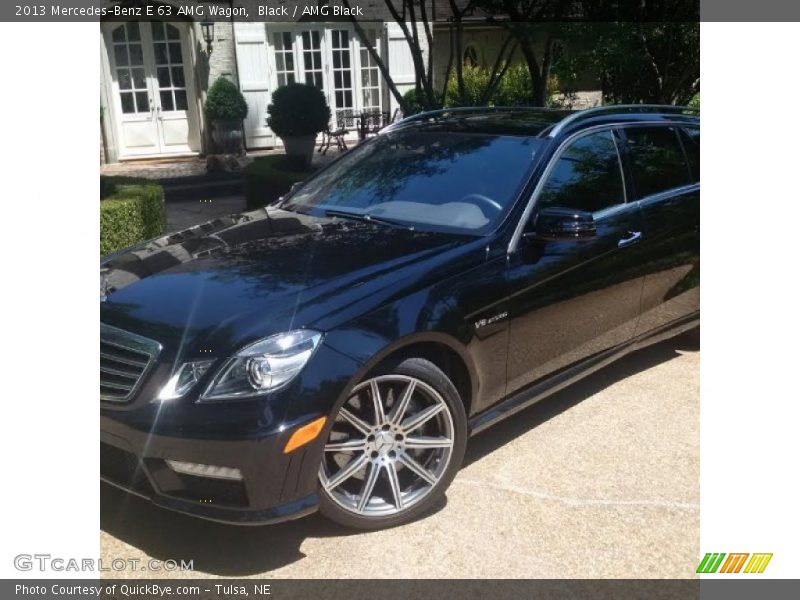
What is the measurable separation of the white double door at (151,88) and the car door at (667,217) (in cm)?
1283

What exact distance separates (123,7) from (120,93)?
1.75m

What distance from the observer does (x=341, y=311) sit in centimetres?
294

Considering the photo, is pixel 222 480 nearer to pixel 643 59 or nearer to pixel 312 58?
pixel 643 59

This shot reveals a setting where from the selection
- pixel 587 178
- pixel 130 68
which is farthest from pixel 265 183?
pixel 130 68

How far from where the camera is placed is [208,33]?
49.9 ft

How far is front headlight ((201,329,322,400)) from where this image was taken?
2.75 metres

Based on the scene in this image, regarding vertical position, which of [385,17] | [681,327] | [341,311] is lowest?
[681,327]

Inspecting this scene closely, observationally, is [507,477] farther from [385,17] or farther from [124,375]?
[385,17]

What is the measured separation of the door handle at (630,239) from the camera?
4121mm

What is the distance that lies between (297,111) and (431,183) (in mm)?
9269

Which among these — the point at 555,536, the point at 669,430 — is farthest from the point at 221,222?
the point at 669,430

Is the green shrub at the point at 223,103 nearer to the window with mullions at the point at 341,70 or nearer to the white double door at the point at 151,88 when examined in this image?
the white double door at the point at 151,88

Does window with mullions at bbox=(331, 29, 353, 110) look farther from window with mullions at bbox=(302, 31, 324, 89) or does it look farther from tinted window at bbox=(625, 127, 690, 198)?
tinted window at bbox=(625, 127, 690, 198)
